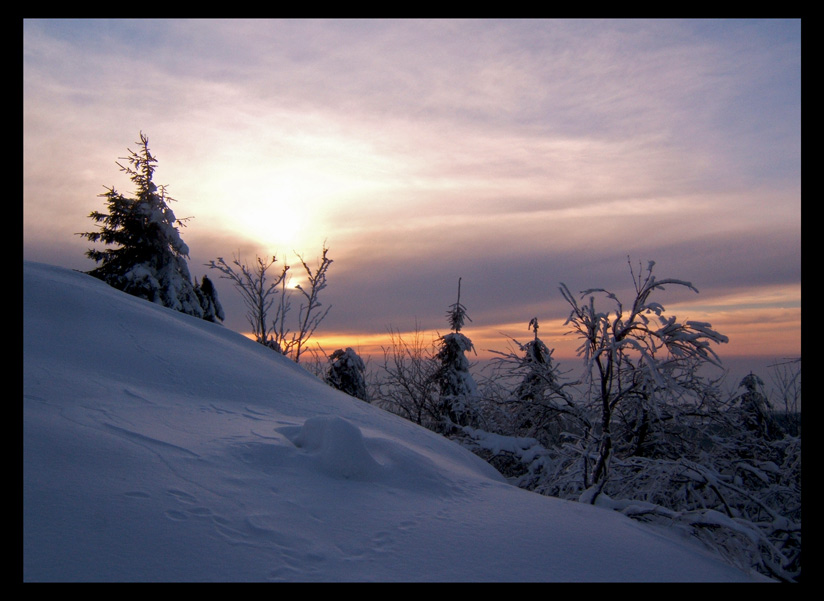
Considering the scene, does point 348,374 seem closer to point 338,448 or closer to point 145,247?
point 145,247

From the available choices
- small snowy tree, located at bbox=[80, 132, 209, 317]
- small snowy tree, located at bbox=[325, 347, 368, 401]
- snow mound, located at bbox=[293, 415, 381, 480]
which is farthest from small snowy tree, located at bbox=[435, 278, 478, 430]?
snow mound, located at bbox=[293, 415, 381, 480]

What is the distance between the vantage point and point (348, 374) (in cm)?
1828

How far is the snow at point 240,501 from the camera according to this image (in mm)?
2506

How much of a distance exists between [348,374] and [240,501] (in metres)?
15.3

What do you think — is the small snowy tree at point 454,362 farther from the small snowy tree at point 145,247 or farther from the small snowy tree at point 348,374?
the small snowy tree at point 145,247

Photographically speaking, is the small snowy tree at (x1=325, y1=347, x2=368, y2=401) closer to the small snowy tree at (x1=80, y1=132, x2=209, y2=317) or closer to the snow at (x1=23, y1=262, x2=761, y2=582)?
the small snowy tree at (x1=80, y1=132, x2=209, y2=317)

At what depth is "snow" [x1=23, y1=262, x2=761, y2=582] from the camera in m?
2.51

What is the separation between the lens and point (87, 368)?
192 inches

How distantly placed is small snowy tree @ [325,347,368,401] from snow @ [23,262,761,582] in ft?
41.3

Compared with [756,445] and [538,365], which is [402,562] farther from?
[756,445]
